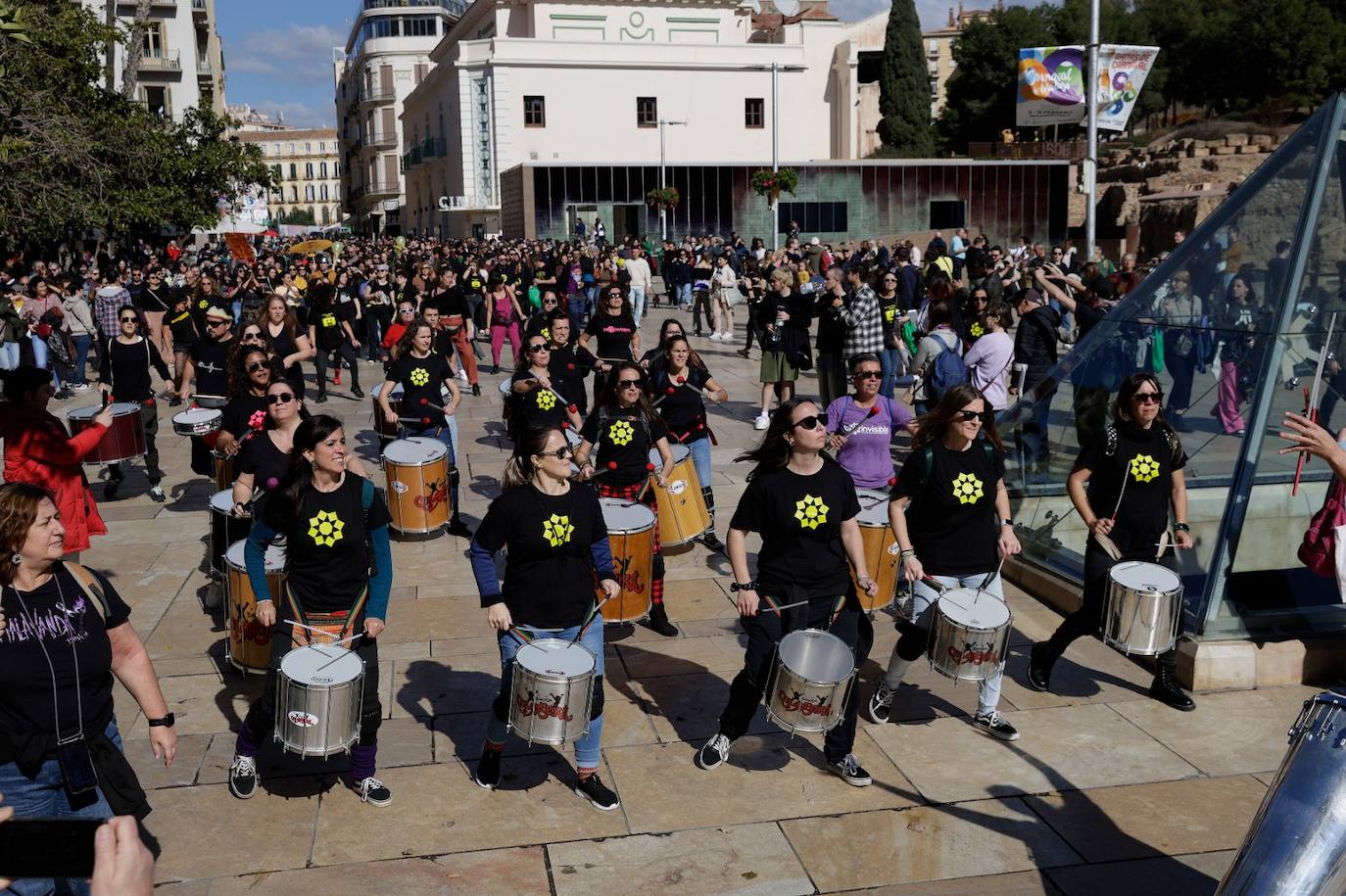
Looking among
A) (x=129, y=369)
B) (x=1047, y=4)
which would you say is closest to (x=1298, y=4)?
(x=1047, y=4)

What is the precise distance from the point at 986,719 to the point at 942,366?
509cm

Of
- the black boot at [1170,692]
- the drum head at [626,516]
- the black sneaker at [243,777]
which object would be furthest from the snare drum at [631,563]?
the black boot at [1170,692]

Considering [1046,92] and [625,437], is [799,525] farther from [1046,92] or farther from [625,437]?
[1046,92]

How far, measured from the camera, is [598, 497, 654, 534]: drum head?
7.16 m

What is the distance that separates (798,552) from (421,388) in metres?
4.95

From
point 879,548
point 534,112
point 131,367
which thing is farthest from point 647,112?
point 879,548

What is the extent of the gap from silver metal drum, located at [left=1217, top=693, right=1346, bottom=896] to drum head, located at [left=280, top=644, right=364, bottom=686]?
3371mm

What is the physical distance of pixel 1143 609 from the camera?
631 cm

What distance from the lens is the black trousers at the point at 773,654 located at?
5.68 meters

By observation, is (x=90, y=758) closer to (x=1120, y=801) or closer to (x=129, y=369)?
(x=1120, y=801)

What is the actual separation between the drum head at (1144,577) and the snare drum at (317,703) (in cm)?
385

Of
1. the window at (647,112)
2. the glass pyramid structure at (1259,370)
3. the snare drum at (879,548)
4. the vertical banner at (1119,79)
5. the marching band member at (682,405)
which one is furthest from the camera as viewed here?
the window at (647,112)

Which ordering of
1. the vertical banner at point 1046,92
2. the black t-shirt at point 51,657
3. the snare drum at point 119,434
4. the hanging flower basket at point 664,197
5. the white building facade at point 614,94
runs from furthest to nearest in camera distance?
the white building facade at point 614,94 → the vertical banner at point 1046,92 → the hanging flower basket at point 664,197 → the snare drum at point 119,434 → the black t-shirt at point 51,657

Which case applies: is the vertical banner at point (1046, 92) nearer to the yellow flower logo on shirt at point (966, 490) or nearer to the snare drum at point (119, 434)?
the snare drum at point (119, 434)
